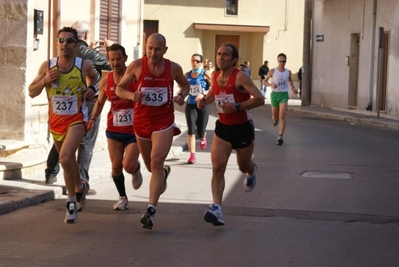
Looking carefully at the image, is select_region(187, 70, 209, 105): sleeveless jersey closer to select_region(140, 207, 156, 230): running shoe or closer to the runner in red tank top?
the runner in red tank top

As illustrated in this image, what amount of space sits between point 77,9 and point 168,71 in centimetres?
675

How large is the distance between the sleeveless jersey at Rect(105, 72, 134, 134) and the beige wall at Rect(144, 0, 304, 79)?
37.9 meters

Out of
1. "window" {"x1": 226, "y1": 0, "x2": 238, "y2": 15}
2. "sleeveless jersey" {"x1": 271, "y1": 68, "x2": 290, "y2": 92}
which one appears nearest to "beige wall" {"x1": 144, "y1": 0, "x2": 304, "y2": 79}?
"window" {"x1": 226, "y1": 0, "x2": 238, "y2": 15}

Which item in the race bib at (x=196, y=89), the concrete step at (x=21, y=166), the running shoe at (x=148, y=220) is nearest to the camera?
the running shoe at (x=148, y=220)

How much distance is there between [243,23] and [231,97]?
39.6 meters

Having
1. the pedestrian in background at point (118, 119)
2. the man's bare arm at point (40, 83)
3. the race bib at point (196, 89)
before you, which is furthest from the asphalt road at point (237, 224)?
the man's bare arm at point (40, 83)

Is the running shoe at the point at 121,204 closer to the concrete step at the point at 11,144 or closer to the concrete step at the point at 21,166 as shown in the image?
the concrete step at the point at 21,166

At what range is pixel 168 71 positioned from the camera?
895cm

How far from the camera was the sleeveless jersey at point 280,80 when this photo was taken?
18.4 metres

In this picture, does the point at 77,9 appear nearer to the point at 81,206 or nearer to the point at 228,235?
the point at 81,206

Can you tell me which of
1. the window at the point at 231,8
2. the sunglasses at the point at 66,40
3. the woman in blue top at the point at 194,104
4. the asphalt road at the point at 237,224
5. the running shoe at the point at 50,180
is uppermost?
the window at the point at 231,8

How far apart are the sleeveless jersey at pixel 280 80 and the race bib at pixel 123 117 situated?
29.8 ft

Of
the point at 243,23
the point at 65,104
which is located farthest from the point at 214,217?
the point at 243,23

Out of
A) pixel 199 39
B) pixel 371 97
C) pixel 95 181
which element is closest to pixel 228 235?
pixel 95 181
